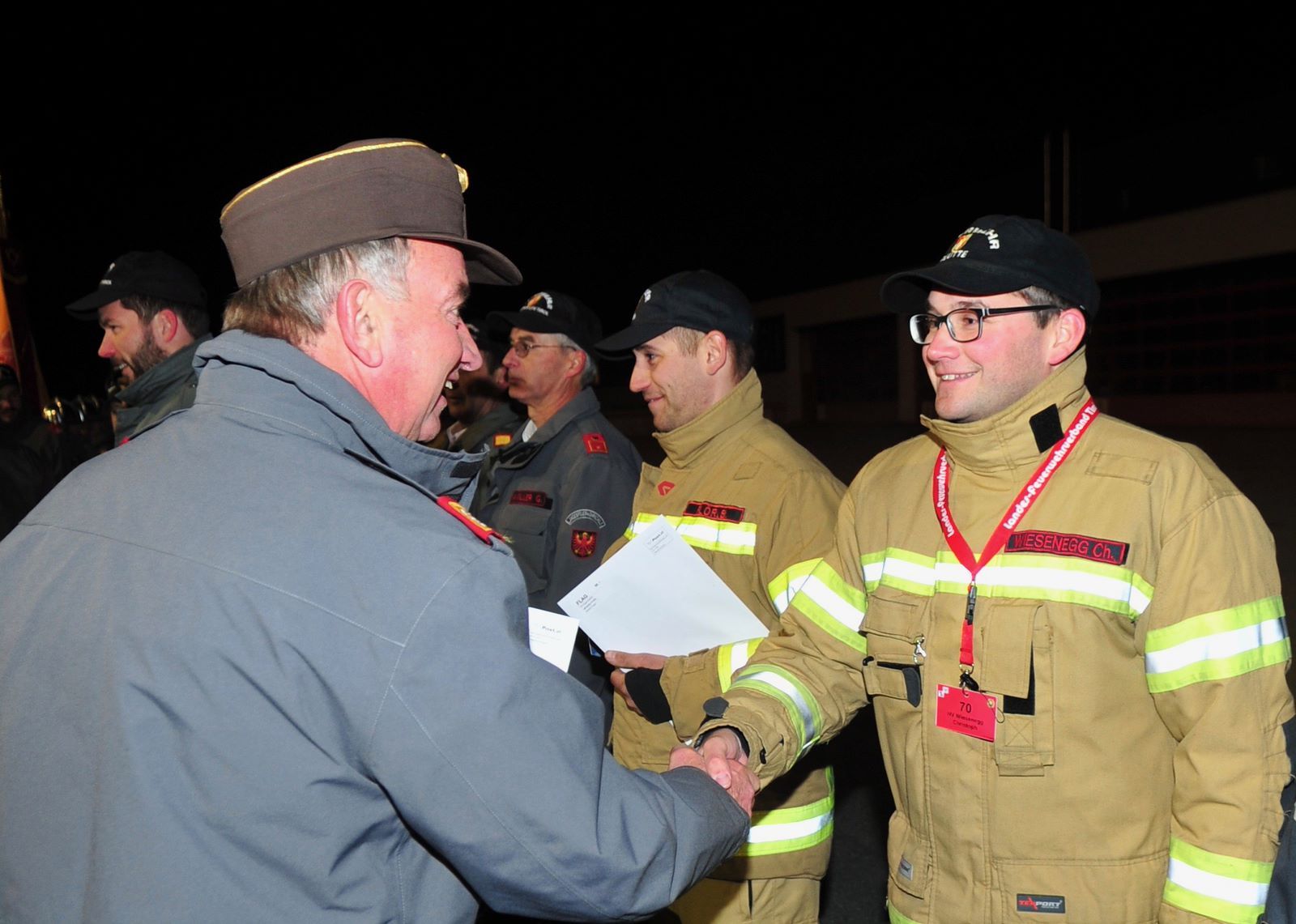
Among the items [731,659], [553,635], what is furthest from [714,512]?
[553,635]

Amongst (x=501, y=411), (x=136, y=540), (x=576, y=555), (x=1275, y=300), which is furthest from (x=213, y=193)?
(x=1275, y=300)

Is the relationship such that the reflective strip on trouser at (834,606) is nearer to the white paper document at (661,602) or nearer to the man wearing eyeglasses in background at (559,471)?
the white paper document at (661,602)

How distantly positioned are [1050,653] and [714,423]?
1451mm

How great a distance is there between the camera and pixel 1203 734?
188cm

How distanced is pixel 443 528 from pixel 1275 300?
25053 millimetres

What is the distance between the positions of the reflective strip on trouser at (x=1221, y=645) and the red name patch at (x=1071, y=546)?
0.56 feet

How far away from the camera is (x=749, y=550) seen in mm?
2973

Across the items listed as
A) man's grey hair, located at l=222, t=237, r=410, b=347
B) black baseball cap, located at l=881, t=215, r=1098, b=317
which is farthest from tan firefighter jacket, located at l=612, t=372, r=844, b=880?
man's grey hair, located at l=222, t=237, r=410, b=347

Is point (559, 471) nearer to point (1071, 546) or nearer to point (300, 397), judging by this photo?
point (1071, 546)

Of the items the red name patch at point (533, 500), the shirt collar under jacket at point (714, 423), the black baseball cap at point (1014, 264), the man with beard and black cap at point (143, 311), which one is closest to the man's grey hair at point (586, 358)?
the red name patch at point (533, 500)

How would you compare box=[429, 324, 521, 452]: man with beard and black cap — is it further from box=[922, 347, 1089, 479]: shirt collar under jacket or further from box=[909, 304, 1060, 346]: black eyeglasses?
box=[922, 347, 1089, 479]: shirt collar under jacket

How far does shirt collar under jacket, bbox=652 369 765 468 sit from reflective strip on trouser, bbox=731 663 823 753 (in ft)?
3.22

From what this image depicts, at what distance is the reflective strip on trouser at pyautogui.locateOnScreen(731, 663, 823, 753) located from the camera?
2381 mm

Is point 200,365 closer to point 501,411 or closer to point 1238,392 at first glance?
point 501,411
